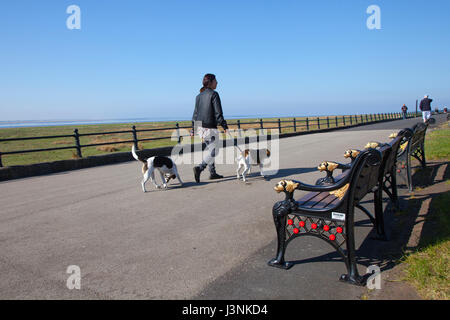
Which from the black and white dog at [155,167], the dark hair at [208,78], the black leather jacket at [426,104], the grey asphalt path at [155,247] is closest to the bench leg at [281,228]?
the grey asphalt path at [155,247]

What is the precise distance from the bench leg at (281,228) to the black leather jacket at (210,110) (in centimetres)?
429

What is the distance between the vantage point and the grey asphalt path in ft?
9.32

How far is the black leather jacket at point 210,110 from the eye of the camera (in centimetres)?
723

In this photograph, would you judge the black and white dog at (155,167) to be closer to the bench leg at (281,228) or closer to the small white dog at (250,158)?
the small white dog at (250,158)

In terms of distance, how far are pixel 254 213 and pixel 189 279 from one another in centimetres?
216

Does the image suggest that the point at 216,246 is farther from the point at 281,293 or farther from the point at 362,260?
the point at 362,260

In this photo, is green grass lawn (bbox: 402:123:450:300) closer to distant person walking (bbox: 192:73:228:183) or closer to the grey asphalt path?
the grey asphalt path

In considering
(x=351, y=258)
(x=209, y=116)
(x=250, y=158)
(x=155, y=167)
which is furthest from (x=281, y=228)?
(x=209, y=116)

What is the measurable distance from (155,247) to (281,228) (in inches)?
60.2

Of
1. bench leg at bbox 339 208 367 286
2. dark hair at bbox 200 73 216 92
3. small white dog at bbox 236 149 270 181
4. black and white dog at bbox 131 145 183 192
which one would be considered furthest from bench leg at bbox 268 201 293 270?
dark hair at bbox 200 73 216 92
